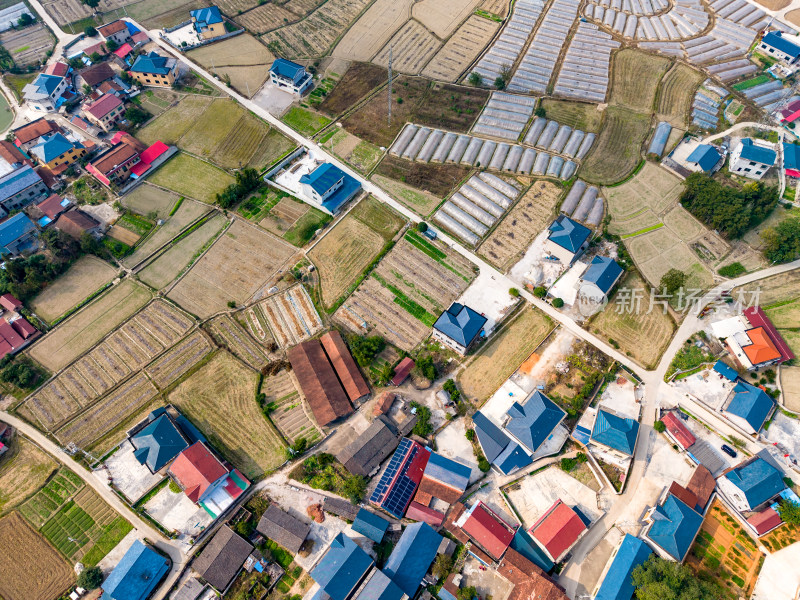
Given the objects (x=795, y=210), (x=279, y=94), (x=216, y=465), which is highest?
(x=795, y=210)

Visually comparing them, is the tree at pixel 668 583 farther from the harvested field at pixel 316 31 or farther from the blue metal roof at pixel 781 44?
the blue metal roof at pixel 781 44

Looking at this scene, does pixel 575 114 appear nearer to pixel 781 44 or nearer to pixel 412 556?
pixel 781 44

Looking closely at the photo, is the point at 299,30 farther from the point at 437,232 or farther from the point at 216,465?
the point at 216,465

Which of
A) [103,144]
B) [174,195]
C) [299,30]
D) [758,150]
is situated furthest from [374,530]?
[299,30]

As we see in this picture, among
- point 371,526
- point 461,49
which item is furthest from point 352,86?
point 371,526

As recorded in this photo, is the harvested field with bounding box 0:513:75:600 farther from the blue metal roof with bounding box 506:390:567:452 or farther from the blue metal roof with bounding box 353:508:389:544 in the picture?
the blue metal roof with bounding box 506:390:567:452

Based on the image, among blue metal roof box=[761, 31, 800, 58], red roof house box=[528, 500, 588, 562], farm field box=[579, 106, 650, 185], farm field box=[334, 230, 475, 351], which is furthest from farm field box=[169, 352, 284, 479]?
blue metal roof box=[761, 31, 800, 58]
